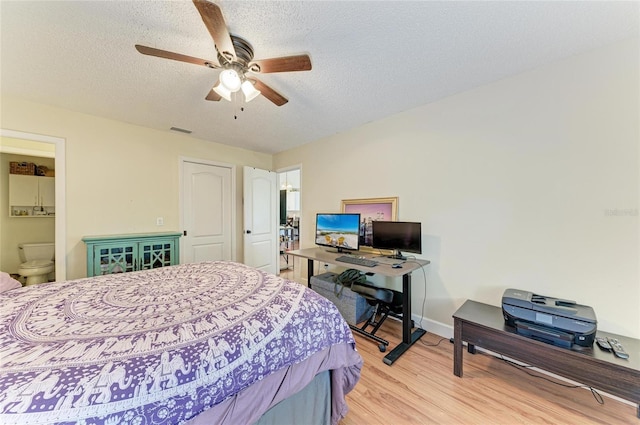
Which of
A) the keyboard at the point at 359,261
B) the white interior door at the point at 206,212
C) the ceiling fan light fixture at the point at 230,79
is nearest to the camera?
the ceiling fan light fixture at the point at 230,79

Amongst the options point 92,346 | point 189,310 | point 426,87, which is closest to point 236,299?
point 189,310

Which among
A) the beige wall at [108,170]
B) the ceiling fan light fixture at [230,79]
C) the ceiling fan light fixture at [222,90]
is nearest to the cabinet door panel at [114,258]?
the beige wall at [108,170]

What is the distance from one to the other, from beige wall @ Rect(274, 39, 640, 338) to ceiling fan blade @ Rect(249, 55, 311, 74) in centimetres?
152

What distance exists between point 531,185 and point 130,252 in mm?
4135

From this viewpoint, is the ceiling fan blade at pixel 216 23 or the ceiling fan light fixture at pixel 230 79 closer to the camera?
the ceiling fan blade at pixel 216 23

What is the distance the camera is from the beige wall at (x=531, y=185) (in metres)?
1.52

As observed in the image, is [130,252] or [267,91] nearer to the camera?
[267,91]

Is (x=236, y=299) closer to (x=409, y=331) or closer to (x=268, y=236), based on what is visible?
(x=409, y=331)

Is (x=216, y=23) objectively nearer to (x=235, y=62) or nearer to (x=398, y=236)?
(x=235, y=62)

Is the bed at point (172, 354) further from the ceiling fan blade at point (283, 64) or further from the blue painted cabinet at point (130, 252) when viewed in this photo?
the ceiling fan blade at point (283, 64)

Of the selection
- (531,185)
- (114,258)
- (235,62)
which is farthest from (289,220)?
(531,185)

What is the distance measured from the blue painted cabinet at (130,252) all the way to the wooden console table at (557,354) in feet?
10.9

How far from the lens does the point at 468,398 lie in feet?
5.03

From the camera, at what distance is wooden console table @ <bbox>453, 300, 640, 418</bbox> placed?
123cm
